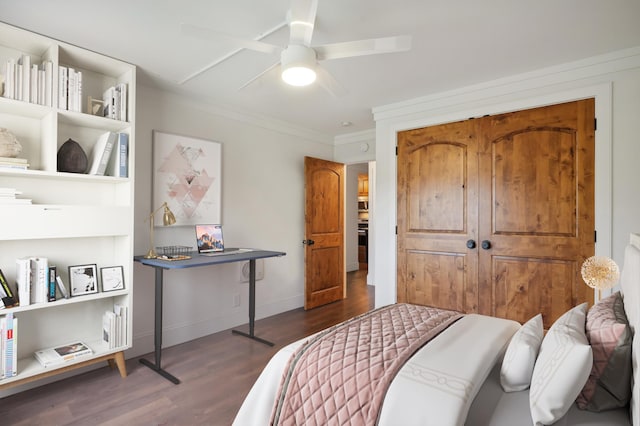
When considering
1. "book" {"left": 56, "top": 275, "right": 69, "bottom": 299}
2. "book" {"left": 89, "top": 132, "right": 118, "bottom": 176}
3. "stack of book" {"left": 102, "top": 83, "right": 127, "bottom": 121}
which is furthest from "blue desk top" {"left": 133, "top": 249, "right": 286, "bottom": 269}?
"stack of book" {"left": 102, "top": 83, "right": 127, "bottom": 121}

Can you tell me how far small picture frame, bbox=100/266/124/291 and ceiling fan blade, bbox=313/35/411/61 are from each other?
2230mm

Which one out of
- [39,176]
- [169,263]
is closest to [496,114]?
[169,263]

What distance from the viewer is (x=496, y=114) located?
320 cm

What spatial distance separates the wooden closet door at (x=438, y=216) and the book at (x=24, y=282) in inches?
125

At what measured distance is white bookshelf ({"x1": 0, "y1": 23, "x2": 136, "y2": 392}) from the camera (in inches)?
90.2

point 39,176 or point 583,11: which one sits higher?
point 583,11

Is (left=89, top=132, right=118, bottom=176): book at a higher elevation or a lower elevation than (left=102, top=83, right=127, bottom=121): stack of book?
lower

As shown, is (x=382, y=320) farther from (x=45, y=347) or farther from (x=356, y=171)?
(x=356, y=171)

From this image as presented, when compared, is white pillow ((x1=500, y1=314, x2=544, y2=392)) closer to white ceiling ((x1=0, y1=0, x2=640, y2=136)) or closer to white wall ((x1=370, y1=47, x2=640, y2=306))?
white ceiling ((x1=0, y1=0, x2=640, y2=136))

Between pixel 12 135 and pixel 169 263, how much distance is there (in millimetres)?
1294

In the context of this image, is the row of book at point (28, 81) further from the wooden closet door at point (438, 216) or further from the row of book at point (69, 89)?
the wooden closet door at point (438, 216)

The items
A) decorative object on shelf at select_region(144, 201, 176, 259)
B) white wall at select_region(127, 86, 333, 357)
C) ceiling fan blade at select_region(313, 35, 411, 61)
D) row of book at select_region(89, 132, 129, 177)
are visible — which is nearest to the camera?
ceiling fan blade at select_region(313, 35, 411, 61)

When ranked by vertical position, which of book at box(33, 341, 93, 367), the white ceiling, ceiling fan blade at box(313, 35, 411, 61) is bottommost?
book at box(33, 341, 93, 367)

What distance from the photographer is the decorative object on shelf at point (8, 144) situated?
2185 millimetres
